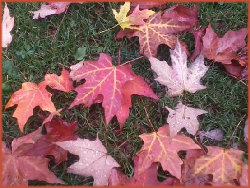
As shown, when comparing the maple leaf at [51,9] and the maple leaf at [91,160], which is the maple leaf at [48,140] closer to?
the maple leaf at [91,160]

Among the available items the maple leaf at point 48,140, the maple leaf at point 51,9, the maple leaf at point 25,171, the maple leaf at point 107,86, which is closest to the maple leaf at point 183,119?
the maple leaf at point 107,86

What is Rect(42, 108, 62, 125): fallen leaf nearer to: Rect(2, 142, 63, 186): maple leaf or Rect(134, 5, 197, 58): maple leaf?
Rect(2, 142, 63, 186): maple leaf

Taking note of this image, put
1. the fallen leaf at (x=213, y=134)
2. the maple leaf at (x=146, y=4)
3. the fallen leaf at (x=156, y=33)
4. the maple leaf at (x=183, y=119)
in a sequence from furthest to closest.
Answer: the maple leaf at (x=146, y=4)
the fallen leaf at (x=156, y=33)
the fallen leaf at (x=213, y=134)
the maple leaf at (x=183, y=119)

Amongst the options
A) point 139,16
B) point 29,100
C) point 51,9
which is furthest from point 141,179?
point 51,9

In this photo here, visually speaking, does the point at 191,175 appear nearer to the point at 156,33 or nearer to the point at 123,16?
the point at 156,33

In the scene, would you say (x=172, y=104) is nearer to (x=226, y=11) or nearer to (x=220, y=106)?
(x=220, y=106)

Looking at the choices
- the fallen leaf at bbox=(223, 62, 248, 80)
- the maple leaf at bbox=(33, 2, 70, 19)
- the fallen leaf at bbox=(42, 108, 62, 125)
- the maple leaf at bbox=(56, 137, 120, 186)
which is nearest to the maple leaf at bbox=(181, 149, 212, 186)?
the maple leaf at bbox=(56, 137, 120, 186)
